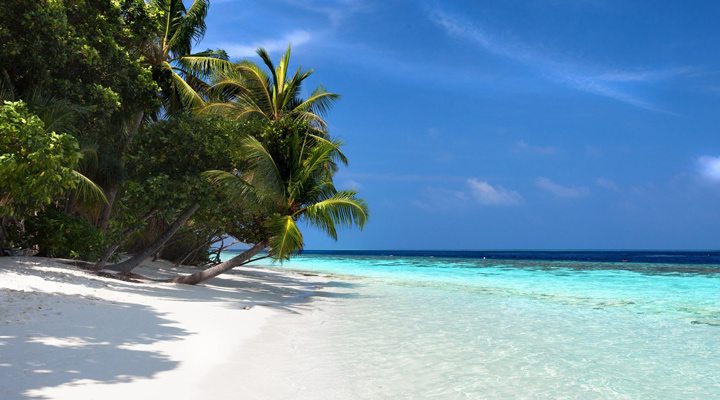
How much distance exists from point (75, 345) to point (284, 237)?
7.10m

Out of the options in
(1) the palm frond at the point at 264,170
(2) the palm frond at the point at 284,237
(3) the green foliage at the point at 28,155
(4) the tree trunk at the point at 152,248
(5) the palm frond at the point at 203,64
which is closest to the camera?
(3) the green foliage at the point at 28,155

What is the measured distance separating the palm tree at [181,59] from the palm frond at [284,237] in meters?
7.05

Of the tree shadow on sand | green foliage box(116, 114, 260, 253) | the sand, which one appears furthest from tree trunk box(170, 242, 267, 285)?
the tree shadow on sand

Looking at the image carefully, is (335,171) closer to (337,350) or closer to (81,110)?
(81,110)

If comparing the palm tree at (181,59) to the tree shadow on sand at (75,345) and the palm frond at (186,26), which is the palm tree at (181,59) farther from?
the tree shadow on sand at (75,345)

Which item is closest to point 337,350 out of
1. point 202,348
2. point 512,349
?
point 202,348

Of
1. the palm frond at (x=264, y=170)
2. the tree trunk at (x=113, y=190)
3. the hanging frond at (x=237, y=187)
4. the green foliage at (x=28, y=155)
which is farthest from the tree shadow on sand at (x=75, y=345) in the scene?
the tree trunk at (x=113, y=190)

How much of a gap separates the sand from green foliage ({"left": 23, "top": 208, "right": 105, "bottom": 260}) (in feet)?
7.07

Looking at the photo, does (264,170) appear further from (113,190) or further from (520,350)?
(520,350)

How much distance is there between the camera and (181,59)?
60.8 feet

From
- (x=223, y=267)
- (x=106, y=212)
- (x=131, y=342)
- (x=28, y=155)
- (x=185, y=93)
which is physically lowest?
(x=131, y=342)

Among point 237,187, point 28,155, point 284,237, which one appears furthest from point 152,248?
point 28,155

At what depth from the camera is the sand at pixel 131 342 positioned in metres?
4.16

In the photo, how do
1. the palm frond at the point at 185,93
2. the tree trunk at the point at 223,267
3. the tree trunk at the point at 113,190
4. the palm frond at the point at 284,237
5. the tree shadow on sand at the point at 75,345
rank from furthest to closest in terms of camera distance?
the palm frond at the point at 185,93 < the tree trunk at the point at 113,190 < the tree trunk at the point at 223,267 < the palm frond at the point at 284,237 < the tree shadow on sand at the point at 75,345
